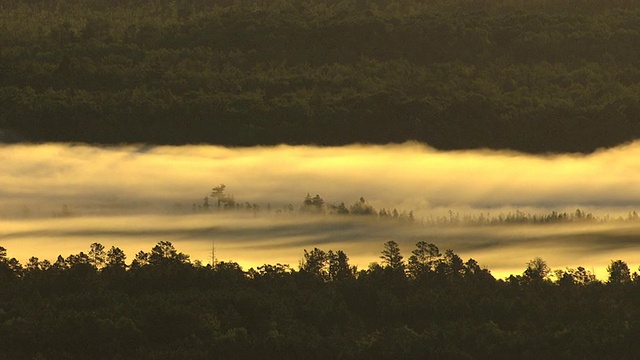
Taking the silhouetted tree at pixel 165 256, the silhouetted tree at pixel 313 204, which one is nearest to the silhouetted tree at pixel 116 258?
the silhouetted tree at pixel 165 256

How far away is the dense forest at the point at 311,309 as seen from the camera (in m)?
66.2

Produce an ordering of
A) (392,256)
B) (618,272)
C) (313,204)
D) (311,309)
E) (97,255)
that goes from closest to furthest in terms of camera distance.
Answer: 1. (311,309)
2. (618,272)
3. (392,256)
4. (97,255)
5. (313,204)

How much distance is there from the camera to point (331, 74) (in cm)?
9525

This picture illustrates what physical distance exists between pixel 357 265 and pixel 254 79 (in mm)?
21318

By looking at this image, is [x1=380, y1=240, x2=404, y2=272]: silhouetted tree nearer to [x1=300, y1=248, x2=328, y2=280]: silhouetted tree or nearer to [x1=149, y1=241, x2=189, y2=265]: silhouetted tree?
[x1=300, y1=248, x2=328, y2=280]: silhouetted tree

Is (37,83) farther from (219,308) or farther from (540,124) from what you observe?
(219,308)

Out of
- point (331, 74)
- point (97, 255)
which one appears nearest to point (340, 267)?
point (97, 255)

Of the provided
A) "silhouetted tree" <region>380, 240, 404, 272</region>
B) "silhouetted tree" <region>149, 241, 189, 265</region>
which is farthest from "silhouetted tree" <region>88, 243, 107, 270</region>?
"silhouetted tree" <region>380, 240, 404, 272</region>

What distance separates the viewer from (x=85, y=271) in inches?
2827

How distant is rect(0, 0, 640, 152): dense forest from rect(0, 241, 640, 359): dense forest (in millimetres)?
12319

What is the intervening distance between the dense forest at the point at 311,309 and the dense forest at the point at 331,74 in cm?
1232

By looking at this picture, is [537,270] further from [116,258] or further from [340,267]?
[116,258]

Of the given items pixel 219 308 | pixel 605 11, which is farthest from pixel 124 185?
pixel 605 11

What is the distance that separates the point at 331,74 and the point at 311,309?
1070 inches
